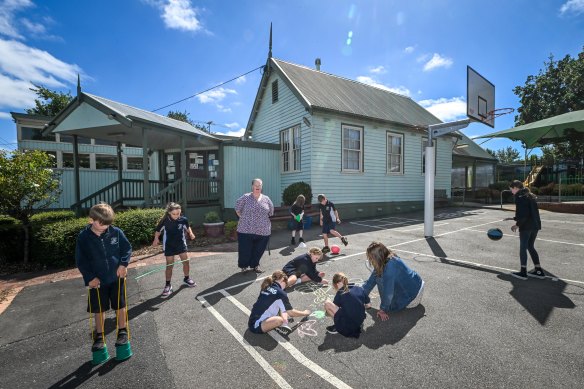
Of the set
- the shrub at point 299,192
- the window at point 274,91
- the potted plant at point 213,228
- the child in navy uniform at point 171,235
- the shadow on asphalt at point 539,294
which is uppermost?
the window at point 274,91

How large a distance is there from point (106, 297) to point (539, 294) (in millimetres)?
6547

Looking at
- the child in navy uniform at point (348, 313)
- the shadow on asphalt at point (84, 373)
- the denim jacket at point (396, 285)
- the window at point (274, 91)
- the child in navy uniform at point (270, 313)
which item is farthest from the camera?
the window at point (274, 91)

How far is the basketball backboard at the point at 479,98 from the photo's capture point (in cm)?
1139

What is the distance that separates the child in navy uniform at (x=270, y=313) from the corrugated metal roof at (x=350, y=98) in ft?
33.1

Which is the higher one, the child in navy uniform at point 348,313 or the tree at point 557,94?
the tree at point 557,94

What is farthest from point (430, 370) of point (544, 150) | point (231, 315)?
point (544, 150)

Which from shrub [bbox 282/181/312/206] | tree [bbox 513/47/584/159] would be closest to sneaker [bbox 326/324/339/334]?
shrub [bbox 282/181/312/206]

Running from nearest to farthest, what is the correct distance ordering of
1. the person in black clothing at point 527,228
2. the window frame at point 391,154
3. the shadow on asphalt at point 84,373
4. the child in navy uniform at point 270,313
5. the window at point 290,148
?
the shadow on asphalt at point 84,373, the child in navy uniform at point 270,313, the person in black clothing at point 527,228, the window at point 290,148, the window frame at point 391,154

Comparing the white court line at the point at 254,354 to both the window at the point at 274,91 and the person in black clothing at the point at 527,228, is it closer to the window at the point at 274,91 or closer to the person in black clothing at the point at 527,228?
the person in black clothing at the point at 527,228

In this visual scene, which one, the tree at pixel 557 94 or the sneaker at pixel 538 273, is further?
the tree at pixel 557 94

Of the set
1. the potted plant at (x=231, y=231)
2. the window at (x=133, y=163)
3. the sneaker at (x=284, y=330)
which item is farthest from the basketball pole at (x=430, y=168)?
the window at (x=133, y=163)

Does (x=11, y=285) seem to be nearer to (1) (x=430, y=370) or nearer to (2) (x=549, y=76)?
(1) (x=430, y=370)

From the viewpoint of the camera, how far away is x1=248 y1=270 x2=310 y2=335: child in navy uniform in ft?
12.1

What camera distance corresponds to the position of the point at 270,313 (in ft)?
12.5
